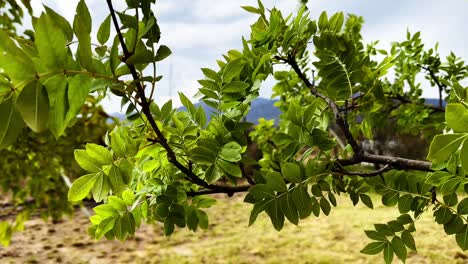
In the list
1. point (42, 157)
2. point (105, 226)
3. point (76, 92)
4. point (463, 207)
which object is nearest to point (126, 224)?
point (105, 226)

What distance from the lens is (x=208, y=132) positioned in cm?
Answer: 115

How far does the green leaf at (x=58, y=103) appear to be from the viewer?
71 centimetres

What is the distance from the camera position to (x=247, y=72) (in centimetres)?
132

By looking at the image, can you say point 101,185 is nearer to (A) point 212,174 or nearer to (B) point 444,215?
(A) point 212,174

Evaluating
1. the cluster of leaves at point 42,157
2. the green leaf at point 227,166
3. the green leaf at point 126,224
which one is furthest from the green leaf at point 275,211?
the cluster of leaves at point 42,157

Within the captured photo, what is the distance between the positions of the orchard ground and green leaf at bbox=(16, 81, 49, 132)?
4.98 m

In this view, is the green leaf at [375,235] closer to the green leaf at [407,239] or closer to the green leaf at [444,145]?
the green leaf at [407,239]

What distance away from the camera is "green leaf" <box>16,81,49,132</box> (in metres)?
0.65

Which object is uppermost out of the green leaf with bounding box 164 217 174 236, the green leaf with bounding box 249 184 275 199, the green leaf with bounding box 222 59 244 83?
the green leaf with bounding box 222 59 244 83

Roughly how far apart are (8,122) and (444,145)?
2.41 ft

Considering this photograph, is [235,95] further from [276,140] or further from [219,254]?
[219,254]

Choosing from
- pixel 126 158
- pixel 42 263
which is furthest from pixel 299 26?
pixel 42 263

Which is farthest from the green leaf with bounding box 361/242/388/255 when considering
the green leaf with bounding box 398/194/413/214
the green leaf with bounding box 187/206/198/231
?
the green leaf with bounding box 187/206/198/231

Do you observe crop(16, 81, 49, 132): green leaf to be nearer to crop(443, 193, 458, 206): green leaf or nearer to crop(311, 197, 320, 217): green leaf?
crop(311, 197, 320, 217): green leaf
